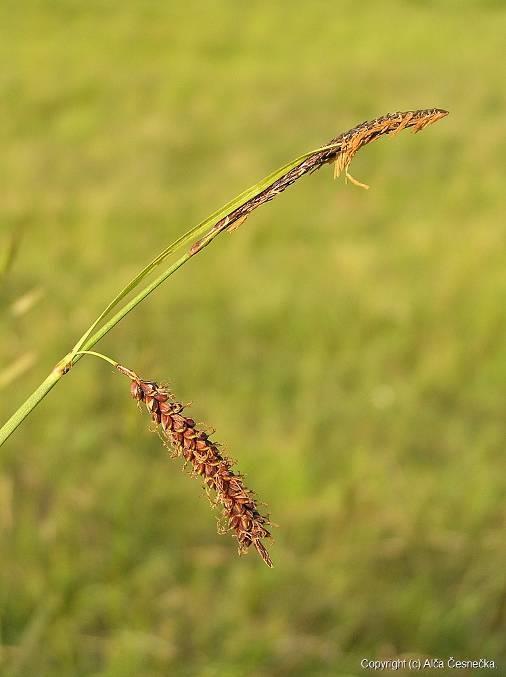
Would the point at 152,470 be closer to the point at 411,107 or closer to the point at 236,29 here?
the point at 411,107

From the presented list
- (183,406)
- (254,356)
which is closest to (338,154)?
(183,406)

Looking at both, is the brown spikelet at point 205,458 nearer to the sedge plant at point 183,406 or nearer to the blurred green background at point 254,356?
the sedge plant at point 183,406

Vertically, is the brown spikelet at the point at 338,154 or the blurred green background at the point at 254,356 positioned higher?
the blurred green background at the point at 254,356

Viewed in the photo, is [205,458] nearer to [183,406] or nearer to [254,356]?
[183,406]

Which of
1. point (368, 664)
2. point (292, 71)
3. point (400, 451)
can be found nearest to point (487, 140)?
point (292, 71)

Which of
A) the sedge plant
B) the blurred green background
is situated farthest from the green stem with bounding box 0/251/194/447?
the blurred green background

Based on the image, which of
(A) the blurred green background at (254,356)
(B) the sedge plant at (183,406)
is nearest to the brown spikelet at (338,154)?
(B) the sedge plant at (183,406)
